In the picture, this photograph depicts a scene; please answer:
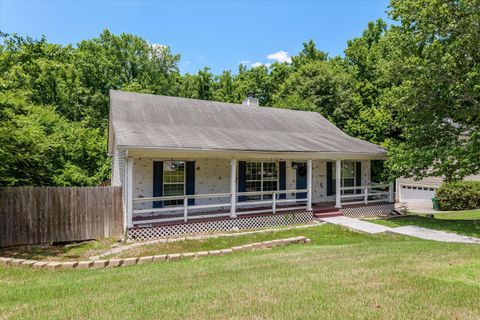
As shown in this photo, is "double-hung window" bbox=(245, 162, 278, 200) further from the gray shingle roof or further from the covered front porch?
the gray shingle roof

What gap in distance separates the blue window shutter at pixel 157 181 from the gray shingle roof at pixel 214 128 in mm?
1129

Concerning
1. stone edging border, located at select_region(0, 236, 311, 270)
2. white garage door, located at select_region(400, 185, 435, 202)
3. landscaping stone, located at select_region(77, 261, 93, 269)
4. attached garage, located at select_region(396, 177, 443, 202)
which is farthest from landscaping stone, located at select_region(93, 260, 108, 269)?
white garage door, located at select_region(400, 185, 435, 202)

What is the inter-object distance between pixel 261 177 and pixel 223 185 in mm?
1818

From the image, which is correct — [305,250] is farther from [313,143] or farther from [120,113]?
[120,113]

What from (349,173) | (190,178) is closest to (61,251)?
(190,178)

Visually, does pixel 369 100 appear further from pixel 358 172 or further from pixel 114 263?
pixel 114 263

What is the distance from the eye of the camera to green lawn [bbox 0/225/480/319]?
3.87m

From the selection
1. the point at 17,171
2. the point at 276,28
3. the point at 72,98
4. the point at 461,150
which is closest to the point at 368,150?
the point at 461,150

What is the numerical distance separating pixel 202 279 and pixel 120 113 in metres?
9.66

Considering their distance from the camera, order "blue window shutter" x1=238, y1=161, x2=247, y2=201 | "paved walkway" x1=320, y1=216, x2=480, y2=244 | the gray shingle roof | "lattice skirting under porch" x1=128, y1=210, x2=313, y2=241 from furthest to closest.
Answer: "blue window shutter" x1=238, y1=161, x2=247, y2=201
the gray shingle roof
"lattice skirting under porch" x1=128, y1=210, x2=313, y2=241
"paved walkway" x1=320, y1=216, x2=480, y2=244

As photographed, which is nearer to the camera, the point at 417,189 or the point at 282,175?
the point at 282,175

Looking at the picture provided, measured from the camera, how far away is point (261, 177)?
1359cm

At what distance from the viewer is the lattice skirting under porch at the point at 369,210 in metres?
14.1

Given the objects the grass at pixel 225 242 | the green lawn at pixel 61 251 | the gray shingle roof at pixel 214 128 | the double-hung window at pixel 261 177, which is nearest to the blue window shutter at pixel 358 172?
the gray shingle roof at pixel 214 128
